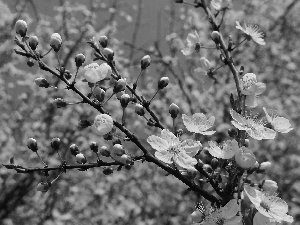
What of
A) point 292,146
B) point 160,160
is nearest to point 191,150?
point 160,160

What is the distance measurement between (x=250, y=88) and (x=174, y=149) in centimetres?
48

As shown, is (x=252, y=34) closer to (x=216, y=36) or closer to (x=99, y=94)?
(x=216, y=36)

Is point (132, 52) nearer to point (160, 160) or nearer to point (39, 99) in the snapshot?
point (39, 99)

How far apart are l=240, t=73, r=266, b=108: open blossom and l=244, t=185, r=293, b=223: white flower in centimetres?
42

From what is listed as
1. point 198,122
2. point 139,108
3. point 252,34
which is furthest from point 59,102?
point 252,34

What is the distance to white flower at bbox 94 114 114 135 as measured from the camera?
1573 millimetres

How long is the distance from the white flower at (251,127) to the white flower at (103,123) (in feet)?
1.61

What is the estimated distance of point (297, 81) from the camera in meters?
8.47

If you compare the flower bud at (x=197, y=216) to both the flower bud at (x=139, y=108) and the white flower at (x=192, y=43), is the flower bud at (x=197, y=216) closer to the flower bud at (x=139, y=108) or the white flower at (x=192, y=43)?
the flower bud at (x=139, y=108)

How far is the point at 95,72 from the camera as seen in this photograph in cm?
170

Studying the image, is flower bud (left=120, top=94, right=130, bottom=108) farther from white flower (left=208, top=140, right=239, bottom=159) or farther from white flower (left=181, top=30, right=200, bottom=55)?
white flower (left=181, top=30, right=200, bottom=55)

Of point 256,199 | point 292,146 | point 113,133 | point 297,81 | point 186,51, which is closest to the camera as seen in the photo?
point 256,199

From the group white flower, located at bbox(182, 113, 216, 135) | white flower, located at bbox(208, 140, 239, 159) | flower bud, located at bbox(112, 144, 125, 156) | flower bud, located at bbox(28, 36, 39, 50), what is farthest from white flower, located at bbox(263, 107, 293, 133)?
flower bud, located at bbox(28, 36, 39, 50)

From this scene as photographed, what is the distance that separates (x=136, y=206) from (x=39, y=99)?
8.48ft
